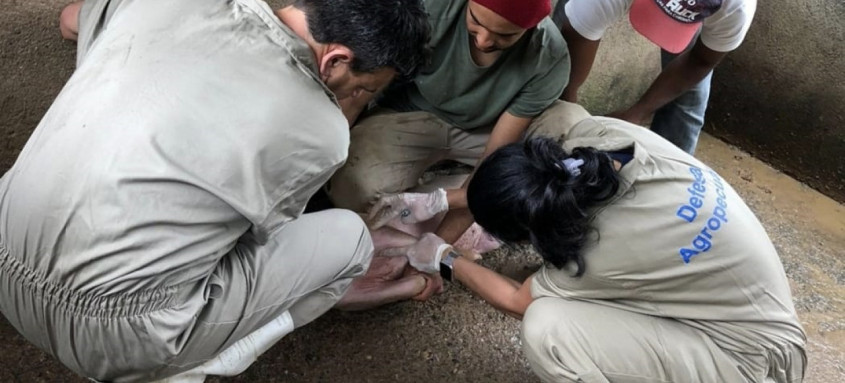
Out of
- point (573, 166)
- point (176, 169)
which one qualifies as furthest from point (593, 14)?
point (176, 169)

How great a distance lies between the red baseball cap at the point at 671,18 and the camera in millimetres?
1895

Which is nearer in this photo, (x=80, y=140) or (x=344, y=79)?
(x=80, y=140)

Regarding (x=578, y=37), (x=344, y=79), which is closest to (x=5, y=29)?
(x=344, y=79)

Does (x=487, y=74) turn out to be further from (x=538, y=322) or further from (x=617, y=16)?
(x=538, y=322)

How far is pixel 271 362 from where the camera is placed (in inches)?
73.1

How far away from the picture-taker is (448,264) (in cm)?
200

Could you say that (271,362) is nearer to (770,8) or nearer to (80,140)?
(80,140)

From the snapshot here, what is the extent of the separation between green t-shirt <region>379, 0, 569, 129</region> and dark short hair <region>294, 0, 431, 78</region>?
58cm

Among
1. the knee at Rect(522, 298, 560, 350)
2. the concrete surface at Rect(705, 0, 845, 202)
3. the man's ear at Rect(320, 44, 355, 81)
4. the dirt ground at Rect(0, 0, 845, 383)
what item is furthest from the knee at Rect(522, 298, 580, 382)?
the concrete surface at Rect(705, 0, 845, 202)

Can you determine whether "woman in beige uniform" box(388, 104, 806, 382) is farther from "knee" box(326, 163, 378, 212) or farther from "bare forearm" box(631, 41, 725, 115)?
"bare forearm" box(631, 41, 725, 115)

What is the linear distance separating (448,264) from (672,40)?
861 mm

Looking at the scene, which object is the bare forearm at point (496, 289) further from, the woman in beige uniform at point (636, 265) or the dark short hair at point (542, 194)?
the dark short hair at point (542, 194)

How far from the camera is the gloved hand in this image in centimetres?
216

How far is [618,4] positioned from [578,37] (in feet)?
0.48
